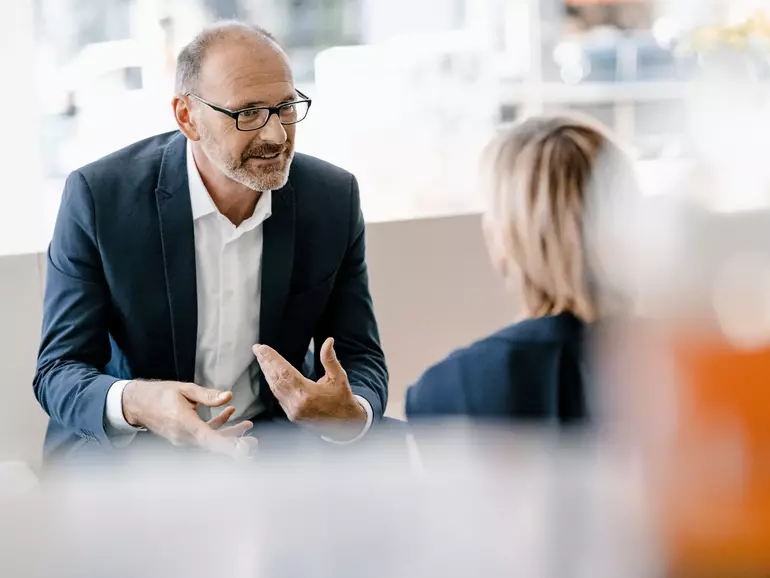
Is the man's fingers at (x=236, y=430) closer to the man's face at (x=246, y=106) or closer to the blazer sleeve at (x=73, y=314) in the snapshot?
the blazer sleeve at (x=73, y=314)

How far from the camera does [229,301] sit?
1332 mm

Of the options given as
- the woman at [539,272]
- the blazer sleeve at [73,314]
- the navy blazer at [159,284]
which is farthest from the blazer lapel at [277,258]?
the woman at [539,272]

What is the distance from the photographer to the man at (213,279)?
121 cm

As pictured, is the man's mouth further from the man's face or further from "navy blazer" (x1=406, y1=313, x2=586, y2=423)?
"navy blazer" (x1=406, y1=313, x2=586, y2=423)

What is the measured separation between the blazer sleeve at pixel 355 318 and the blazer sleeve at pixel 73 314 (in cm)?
29

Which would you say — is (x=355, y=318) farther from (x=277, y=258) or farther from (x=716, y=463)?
(x=716, y=463)

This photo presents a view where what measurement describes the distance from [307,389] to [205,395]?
4.9 inches

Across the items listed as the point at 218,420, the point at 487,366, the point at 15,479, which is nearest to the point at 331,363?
the point at 218,420

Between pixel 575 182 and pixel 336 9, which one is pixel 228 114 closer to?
pixel 336 9

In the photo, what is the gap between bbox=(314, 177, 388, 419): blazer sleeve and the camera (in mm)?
1335

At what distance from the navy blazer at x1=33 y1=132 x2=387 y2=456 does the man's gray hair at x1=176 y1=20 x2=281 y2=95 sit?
0.26 feet

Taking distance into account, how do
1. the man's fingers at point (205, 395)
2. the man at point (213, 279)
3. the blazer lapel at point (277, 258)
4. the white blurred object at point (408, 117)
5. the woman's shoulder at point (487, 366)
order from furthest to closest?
the white blurred object at point (408, 117), the blazer lapel at point (277, 258), the man at point (213, 279), the man's fingers at point (205, 395), the woman's shoulder at point (487, 366)

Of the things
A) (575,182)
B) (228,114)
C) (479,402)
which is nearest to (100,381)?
(228,114)

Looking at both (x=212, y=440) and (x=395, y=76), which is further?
(x=395, y=76)
